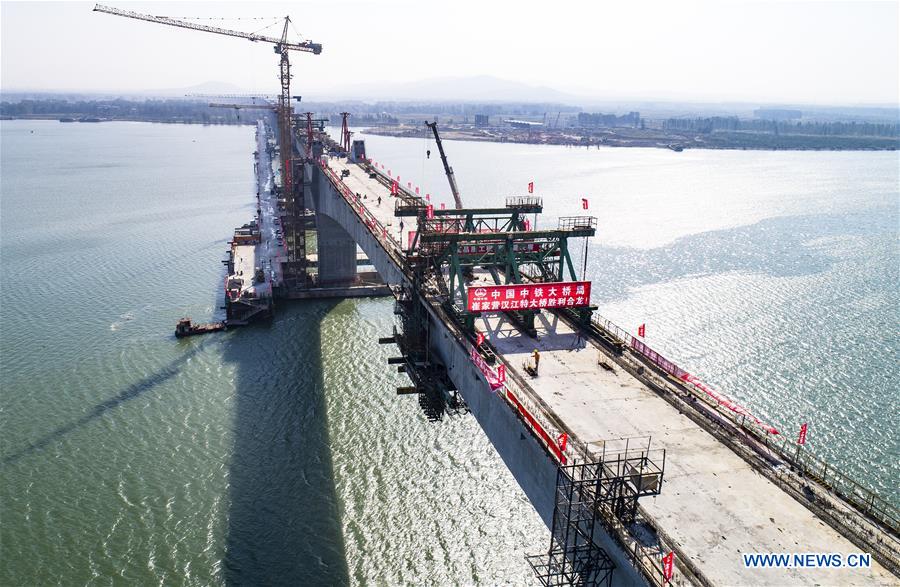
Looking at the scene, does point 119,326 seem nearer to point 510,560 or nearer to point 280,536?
point 280,536

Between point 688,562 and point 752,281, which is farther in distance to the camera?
point 752,281

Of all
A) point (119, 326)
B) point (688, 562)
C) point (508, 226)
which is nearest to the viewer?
point (688, 562)

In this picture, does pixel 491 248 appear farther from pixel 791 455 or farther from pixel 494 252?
pixel 791 455

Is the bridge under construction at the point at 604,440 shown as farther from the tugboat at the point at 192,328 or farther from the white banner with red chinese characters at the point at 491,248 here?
the tugboat at the point at 192,328

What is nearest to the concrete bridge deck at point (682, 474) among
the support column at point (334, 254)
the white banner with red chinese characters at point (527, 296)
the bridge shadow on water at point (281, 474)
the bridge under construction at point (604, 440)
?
the bridge under construction at point (604, 440)

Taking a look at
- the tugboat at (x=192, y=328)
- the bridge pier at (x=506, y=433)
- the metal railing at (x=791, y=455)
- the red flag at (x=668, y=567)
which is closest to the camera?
the red flag at (x=668, y=567)

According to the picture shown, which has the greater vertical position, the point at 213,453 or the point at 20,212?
the point at 20,212

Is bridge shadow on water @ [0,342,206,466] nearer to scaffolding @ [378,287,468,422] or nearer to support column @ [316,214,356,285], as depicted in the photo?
support column @ [316,214,356,285]

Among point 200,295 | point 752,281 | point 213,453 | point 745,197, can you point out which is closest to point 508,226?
point 213,453
